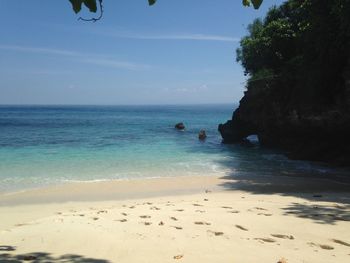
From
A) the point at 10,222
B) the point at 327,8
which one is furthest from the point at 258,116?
the point at 10,222

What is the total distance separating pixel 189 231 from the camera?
24.3ft

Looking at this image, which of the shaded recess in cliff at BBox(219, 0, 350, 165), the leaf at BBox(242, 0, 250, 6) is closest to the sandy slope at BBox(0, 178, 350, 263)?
the leaf at BBox(242, 0, 250, 6)

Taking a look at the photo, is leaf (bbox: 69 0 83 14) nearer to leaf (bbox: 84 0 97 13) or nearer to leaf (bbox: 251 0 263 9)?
leaf (bbox: 84 0 97 13)

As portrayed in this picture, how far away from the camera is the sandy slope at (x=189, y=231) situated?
5.89 m

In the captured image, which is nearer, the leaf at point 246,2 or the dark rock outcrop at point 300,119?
the leaf at point 246,2

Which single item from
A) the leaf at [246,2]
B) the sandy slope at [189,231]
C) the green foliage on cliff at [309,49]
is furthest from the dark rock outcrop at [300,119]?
the leaf at [246,2]

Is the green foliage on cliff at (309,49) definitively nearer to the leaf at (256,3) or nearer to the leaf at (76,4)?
the leaf at (256,3)

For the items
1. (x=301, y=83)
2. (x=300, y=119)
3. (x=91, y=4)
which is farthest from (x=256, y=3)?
(x=301, y=83)

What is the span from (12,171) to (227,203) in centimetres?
1123

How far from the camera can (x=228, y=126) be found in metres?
33.5

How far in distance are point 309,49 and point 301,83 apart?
292 cm

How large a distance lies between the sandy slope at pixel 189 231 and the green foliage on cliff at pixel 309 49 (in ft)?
24.9

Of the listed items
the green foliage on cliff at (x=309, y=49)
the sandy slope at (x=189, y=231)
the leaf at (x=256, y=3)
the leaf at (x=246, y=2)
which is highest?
the green foliage on cliff at (x=309, y=49)

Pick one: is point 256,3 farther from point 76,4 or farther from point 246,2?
point 76,4
